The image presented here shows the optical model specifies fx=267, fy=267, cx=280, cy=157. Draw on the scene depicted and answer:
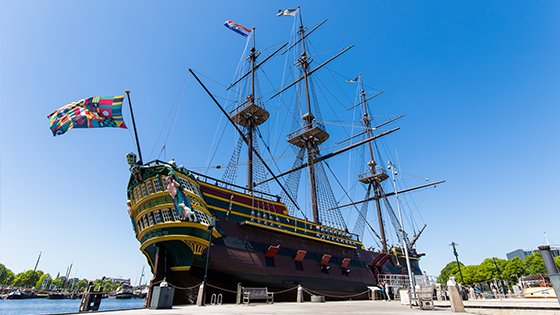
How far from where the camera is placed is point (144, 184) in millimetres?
13305

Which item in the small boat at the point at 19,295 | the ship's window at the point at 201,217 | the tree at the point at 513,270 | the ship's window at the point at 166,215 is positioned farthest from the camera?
the tree at the point at 513,270

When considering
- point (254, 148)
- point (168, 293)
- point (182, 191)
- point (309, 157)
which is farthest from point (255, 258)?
point (309, 157)

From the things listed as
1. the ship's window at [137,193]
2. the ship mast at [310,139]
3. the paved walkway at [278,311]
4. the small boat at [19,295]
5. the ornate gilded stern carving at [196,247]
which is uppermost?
the ship mast at [310,139]

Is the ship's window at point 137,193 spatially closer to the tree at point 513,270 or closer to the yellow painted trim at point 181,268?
the yellow painted trim at point 181,268

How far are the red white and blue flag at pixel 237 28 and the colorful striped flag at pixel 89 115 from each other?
1419 cm

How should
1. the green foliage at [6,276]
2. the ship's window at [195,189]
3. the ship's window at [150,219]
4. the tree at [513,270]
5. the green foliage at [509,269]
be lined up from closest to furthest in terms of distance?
the ship's window at [150,219] → the ship's window at [195,189] → the green foliage at [509,269] → the tree at [513,270] → the green foliage at [6,276]

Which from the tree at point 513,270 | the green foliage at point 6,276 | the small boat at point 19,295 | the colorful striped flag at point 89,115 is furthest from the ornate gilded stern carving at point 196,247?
the green foliage at point 6,276

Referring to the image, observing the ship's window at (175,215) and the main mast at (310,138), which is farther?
the main mast at (310,138)

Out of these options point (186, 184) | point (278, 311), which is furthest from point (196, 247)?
point (278, 311)

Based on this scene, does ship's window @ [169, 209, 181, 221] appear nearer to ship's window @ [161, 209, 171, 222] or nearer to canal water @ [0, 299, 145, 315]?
ship's window @ [161, 209, 171, 222]

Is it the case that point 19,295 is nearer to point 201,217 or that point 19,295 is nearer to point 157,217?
point 157,217

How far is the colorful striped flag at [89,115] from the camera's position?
11383 mm

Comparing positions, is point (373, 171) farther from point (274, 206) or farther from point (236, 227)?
point (236, 227)

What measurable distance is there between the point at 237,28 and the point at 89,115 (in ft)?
50.8
